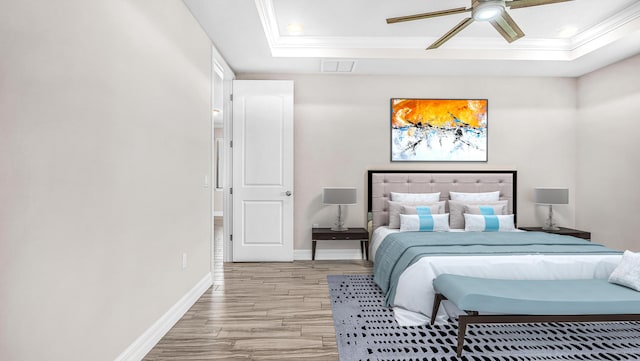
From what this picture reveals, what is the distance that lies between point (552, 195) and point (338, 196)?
282 cm

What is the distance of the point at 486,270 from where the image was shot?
2559 millimetres

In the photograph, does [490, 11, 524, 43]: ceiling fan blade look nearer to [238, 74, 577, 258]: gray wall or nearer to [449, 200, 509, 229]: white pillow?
[238, 74, 577, 258]: gray wall

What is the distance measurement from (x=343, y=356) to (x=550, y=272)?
1788 millimetres

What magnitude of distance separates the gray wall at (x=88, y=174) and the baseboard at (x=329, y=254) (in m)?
1.99

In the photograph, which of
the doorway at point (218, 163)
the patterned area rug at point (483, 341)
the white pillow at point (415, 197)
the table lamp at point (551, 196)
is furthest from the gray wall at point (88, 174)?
the table lamp at point (551, 196)

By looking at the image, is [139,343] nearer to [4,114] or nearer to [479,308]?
[4,114]

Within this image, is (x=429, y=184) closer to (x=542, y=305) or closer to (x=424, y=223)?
(x=424, y=223)

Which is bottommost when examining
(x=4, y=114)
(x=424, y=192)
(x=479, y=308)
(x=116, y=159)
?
(x=479, y=308)

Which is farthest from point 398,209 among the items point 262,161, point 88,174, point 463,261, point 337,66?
point 88,174

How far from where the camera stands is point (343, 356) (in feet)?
6.80

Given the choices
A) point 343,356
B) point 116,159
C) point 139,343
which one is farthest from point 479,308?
point 116,159

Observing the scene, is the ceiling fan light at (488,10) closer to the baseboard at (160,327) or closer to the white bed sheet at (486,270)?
the white bed sheet at (486,270)

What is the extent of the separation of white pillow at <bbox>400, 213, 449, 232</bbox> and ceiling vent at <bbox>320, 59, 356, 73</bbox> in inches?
79.3

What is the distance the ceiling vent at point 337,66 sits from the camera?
13.1 ft
